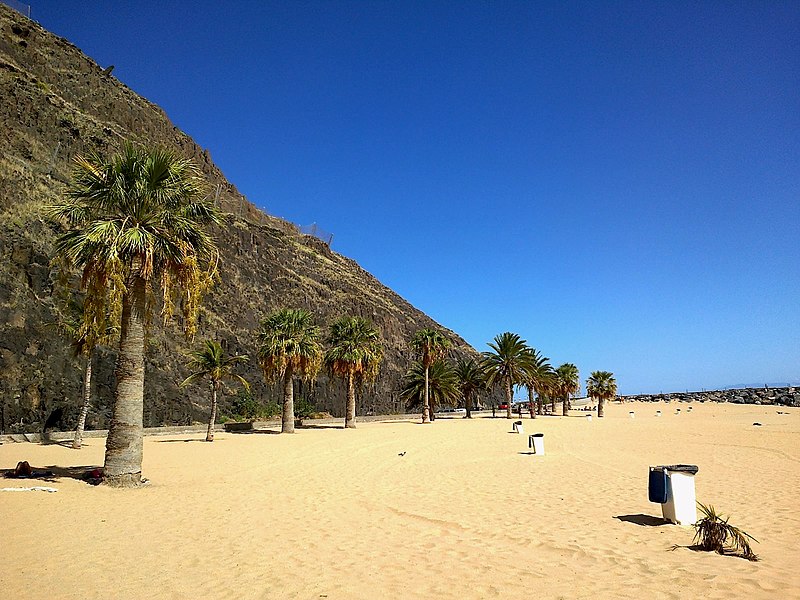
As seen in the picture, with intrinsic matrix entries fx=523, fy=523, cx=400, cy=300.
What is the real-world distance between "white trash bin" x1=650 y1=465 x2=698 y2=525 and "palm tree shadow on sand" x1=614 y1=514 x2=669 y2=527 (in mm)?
195

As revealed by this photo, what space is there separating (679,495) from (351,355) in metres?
35.6

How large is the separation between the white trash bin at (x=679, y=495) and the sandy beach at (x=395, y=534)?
1.40ft

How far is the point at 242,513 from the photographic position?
11.1m

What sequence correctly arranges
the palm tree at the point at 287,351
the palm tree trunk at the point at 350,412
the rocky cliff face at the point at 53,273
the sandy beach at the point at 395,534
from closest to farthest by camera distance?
the sandy beach at the point at 395,534
the rocky cliff face at the point at 53,273
the palm tree at the point at 287,351
the palm tree trunk at the point at 350,412

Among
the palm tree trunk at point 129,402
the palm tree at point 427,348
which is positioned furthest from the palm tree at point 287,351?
the palm tree trunk at point 129,402

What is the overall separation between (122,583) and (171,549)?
1.65 metres

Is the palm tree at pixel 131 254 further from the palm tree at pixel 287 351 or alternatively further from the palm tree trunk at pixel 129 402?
the palm tree at pixel 287 351

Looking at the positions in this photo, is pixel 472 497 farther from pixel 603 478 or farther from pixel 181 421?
pixel 181 421

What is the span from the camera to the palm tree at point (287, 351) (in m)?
36.5

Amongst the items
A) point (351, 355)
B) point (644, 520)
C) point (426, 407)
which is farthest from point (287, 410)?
point (644, 520)

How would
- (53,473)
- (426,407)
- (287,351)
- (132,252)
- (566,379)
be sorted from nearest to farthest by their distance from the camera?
1. (132,252)
2. (53,473)
3. (287,351)
4. (426,407)
5. (566,379)

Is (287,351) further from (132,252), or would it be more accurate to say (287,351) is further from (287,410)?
(132,252)

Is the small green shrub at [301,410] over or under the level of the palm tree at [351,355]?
under

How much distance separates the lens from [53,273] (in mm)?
36156
